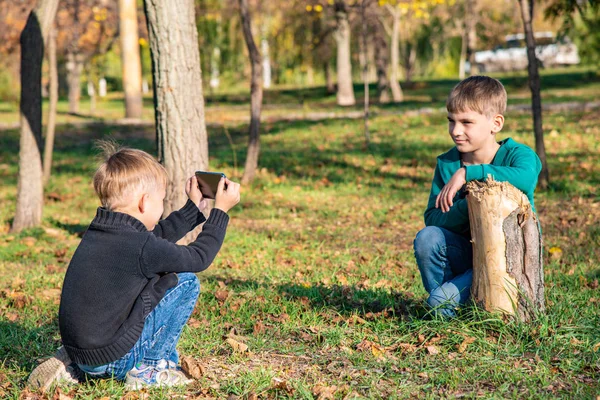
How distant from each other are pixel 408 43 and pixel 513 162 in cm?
3382

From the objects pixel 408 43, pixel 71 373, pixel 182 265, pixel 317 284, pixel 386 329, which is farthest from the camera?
pixel 408 43

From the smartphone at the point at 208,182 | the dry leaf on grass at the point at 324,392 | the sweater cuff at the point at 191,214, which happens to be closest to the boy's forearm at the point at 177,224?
the sweater cuff at the point at 191,214

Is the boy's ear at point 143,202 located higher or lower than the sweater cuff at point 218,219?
higher

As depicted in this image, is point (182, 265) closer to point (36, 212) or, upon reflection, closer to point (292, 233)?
point (292, 233)

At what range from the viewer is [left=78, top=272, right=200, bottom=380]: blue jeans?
3400 millimetres

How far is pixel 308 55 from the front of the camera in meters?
29.3

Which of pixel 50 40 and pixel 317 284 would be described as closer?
pixel 317 284

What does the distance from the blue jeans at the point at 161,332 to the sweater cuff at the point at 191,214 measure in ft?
0.96

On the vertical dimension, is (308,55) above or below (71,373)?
above

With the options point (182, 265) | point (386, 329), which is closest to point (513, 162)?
point (386, 329)

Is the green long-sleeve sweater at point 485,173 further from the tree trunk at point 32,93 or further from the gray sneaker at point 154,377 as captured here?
the tree trunk at point 32,93

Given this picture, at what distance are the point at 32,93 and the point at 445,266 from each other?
18.9ft

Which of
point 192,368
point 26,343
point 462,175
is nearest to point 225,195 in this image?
point 192,368

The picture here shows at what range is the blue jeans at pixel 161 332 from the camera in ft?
11.2
